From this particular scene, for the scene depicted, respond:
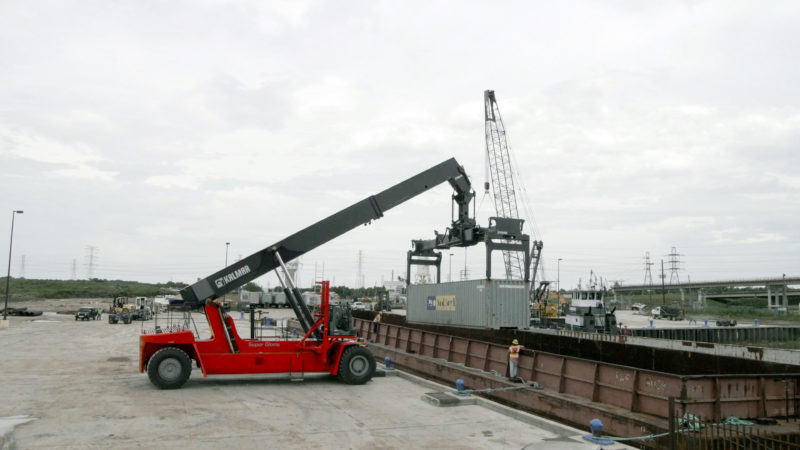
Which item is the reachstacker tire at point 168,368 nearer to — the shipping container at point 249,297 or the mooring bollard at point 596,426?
the mooring bollard at point 596,426

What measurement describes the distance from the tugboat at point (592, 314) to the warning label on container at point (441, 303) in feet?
41.5

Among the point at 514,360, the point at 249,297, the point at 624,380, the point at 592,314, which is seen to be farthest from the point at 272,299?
the point at 624,380

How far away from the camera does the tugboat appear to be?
3659 centimetres

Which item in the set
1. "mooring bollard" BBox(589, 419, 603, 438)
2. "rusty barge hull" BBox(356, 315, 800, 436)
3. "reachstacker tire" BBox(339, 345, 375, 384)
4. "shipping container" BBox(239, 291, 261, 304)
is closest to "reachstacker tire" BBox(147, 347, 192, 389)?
"reachstacker tire" BBox(339, 345, 375, 384)

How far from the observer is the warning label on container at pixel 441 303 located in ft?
92.0

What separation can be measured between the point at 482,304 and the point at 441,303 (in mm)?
4125

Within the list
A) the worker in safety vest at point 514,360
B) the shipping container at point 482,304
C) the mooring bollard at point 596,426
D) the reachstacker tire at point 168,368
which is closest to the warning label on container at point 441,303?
the shipping container at point 482,304

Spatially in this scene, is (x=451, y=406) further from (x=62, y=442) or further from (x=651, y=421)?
(x=62, y=442)

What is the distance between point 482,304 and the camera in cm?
2541

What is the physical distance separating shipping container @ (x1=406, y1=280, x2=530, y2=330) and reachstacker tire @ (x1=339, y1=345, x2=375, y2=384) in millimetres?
10504

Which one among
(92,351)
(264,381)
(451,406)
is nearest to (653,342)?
(451,406)

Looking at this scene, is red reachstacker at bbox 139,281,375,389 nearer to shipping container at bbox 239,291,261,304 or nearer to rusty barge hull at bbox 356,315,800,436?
rusty barge hull at bbox 356,315,800,436

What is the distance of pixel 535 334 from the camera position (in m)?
21.4

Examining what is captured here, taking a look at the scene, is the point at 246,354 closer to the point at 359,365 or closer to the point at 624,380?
the point at 359,365
